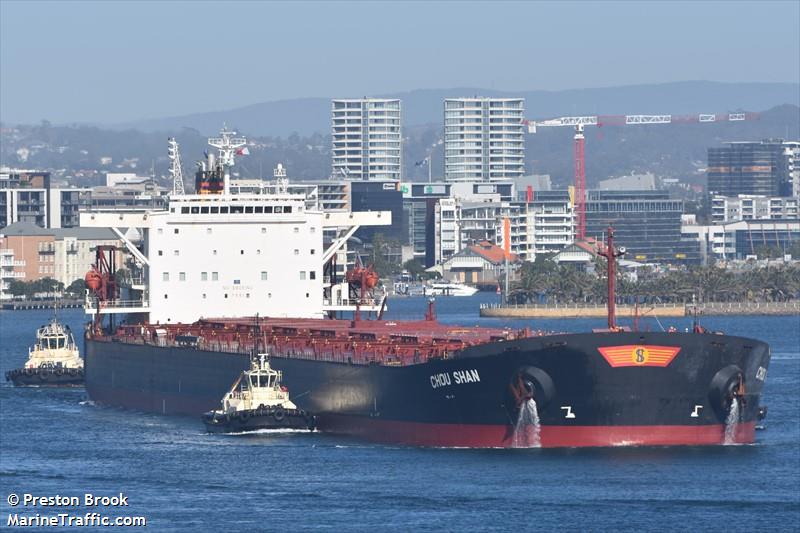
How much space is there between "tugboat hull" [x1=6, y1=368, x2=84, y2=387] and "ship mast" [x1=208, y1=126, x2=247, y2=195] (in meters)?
9.54

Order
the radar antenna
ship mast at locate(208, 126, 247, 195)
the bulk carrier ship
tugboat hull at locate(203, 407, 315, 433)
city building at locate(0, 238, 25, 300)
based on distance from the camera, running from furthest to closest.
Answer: city building at locate(0, 238, 25, 300) < the radar antenna < ship mast at locate(208, 126, 247, 195) < tugboat hull at locate(203, 407, 315, 433) < the bulk carrier ship

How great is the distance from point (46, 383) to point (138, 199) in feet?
431

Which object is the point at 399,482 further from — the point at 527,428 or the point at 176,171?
the point at 176,171

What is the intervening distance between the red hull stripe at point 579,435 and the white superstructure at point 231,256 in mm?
14918

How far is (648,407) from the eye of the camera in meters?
39.2

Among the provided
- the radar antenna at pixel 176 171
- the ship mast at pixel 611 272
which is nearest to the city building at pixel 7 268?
the radar antenna at pixel 176 171

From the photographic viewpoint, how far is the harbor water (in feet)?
110

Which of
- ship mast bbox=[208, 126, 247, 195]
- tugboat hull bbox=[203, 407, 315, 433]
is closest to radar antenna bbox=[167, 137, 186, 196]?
ship mast bbox=[208, 126, 247, 195]

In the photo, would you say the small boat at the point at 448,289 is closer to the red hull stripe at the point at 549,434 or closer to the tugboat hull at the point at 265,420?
the tugboat hull at the point at 265,420

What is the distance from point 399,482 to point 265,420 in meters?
8.33

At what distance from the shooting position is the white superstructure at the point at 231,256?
55906mm

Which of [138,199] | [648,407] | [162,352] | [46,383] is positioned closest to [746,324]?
[46,383]

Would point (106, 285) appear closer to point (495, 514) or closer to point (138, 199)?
point (495, 514)

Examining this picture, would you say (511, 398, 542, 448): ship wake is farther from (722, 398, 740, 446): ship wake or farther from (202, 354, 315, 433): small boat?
(202, 354, 315, 433): small boat
